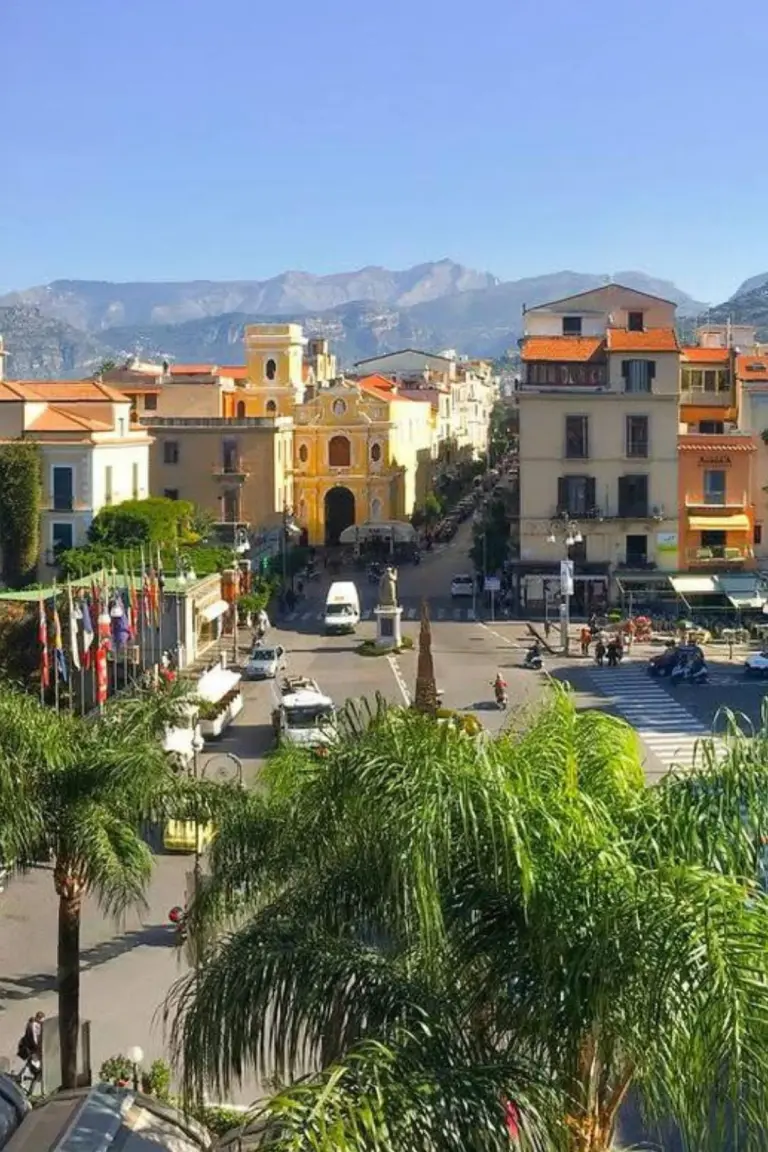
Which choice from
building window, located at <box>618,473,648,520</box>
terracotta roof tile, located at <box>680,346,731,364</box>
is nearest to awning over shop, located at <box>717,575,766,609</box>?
building window, located at <box>618,473,648,520</box>

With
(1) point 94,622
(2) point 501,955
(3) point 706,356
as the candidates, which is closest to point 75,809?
(2) point 501,955

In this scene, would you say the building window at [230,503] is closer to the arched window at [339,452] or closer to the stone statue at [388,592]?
the arched window at [339,452]

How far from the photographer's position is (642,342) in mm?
57562

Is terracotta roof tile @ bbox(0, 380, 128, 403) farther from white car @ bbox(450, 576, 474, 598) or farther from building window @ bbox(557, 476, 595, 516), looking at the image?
building window @ bbox(557, 476, 595, 516)

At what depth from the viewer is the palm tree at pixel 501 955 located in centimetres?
795

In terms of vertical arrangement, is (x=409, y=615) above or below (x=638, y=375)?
below

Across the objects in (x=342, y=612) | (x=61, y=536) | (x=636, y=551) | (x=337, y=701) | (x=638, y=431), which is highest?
(x=638, y=431)

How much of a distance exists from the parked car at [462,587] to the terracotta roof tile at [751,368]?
13.0 meters

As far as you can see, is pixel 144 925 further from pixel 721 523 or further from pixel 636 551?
pixel 721 523

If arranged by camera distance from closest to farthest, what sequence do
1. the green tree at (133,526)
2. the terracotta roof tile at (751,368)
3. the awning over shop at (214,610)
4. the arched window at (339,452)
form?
1. the awning over shop at (214,610)
2. the green tree at (133,526)
3. the terracotta roof tile at (751,368)
4. the arched window at (339,452)

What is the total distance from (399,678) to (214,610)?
6.78 meters

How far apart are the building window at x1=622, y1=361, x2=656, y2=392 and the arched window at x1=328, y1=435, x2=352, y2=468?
77.3 feet

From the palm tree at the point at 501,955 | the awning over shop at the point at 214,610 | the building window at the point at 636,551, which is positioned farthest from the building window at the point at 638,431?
the palm tree at the point at 501,955

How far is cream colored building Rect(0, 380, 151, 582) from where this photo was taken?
54656mm
